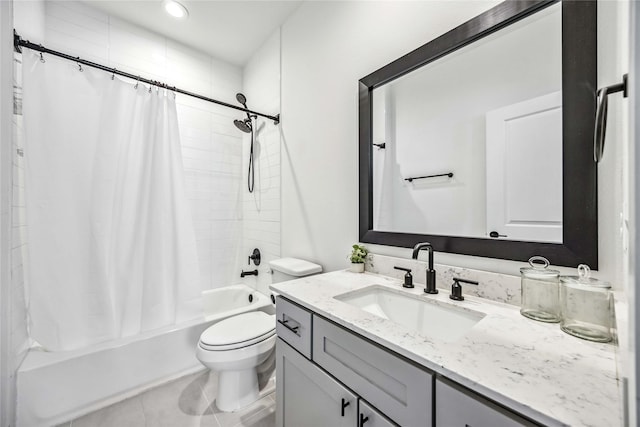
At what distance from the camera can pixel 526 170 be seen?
2.97 ft

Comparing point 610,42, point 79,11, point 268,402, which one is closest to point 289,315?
point 268,402

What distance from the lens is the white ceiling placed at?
1.91 metres

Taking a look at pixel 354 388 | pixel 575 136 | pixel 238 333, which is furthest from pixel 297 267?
pixel 575 136

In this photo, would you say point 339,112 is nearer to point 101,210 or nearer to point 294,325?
point 294,325

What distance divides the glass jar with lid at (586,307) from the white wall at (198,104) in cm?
250

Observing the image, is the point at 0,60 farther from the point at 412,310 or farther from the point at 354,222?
the point at 412,310

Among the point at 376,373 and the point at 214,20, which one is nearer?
the point at 376,373

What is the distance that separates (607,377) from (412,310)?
0.57m

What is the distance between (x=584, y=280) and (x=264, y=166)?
85.6 inches

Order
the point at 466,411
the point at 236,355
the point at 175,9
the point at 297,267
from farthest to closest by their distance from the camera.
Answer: the point at 175,9 < the point at 297,267 < the point at 236,355 < the point at 466,411

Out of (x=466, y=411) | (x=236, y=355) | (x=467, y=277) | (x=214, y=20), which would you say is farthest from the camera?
(x=214, y=20)

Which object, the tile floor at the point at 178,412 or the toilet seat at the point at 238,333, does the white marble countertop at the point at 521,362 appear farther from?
the tile floor at the point at 178,412

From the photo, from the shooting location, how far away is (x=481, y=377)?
52cm

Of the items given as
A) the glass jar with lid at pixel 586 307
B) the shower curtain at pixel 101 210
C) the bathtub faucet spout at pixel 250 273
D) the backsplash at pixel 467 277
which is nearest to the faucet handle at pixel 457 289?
the backsplash at pixel 467 277
